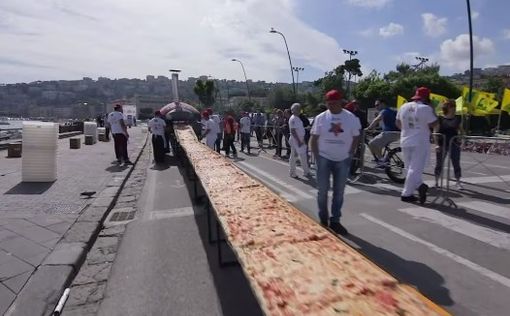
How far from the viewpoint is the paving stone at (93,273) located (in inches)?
198

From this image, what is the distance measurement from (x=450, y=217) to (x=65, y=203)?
667cm

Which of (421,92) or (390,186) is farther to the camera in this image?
(390,186)

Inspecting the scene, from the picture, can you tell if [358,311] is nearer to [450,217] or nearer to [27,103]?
[450,217]

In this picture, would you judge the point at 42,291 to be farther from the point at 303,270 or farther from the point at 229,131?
the point at 229,131

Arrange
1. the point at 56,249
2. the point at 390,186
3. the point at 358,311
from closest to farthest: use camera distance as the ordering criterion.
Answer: the point at 358,311 → the point at 56,249 → the point at 390,186

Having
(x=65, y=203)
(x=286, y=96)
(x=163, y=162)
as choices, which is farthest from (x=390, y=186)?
(x=286, y=96)

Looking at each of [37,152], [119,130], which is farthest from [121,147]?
[37,152]

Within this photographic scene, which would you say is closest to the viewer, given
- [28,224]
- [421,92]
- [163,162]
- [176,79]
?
[28,224]

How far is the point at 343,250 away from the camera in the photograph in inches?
134

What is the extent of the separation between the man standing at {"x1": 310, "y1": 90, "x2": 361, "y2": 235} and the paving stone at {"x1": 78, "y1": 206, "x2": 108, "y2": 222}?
11.8 feet

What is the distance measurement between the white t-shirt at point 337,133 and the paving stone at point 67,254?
3496 mm

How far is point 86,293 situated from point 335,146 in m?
3.68

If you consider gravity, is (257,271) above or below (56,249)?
above

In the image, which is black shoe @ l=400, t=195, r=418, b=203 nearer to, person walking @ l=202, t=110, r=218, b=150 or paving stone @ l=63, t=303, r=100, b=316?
paving stone @ l=63, t=303, r=100, b=316
